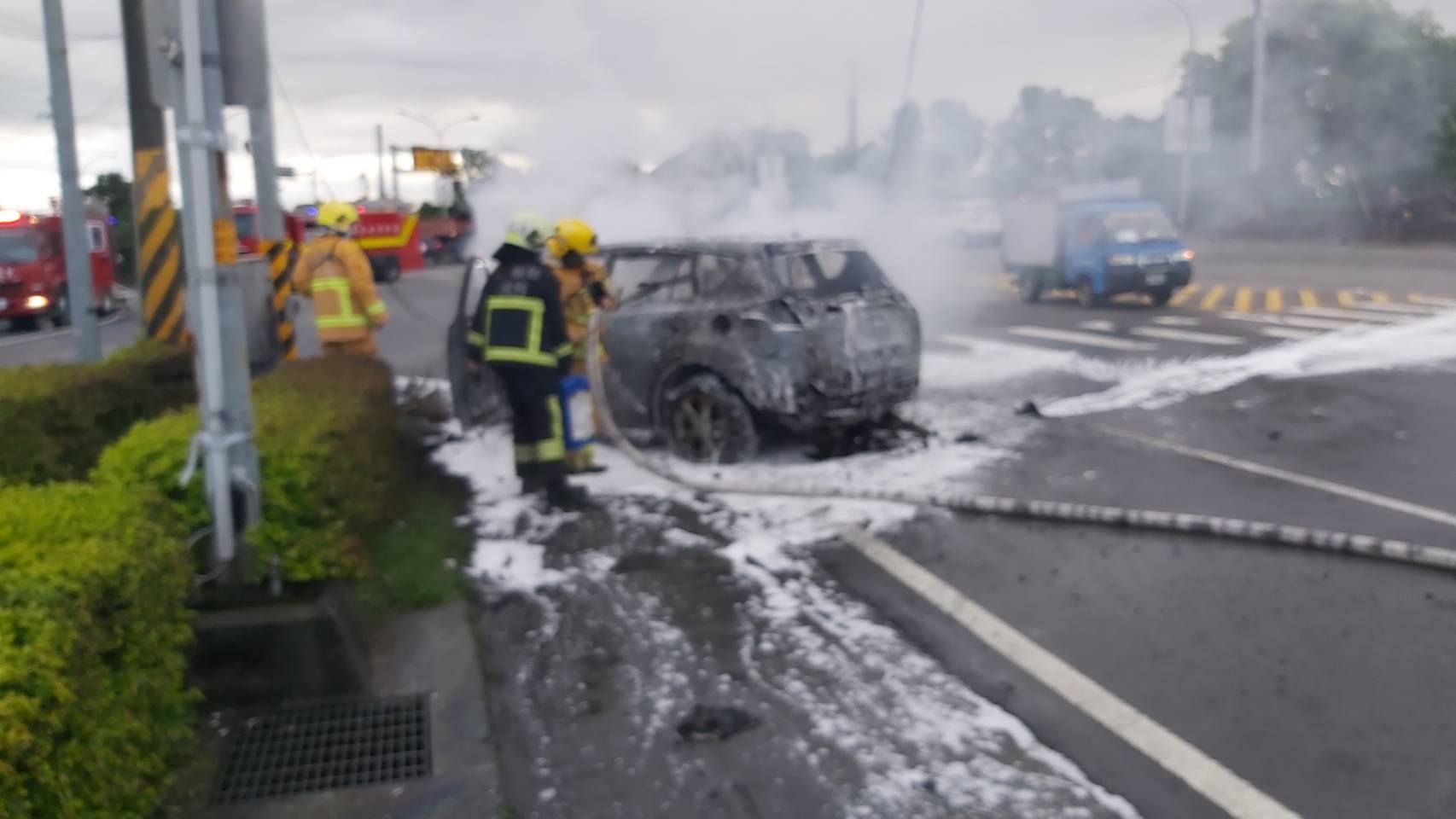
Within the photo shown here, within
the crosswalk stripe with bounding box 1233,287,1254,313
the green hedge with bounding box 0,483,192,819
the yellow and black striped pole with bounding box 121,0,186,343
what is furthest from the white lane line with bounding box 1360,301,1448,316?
the green hedge with bounding box 0,483,192,819

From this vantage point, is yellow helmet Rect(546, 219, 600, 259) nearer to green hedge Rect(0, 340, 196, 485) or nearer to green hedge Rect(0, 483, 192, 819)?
green hedge Rect(0, 340, 196, 485)

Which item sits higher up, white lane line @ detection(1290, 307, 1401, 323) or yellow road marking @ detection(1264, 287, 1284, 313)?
yellow road marking @ detection(1264, 287, 1284, 313)

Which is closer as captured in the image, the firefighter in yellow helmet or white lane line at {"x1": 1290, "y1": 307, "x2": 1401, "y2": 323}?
the firefighter in yellow helmet

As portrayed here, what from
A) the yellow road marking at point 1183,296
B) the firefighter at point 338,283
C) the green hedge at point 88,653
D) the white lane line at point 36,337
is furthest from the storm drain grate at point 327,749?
the white lane line at point 36,337

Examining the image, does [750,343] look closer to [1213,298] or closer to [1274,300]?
[1274,300]

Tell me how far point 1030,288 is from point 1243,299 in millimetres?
3533

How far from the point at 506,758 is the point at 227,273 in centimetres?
222

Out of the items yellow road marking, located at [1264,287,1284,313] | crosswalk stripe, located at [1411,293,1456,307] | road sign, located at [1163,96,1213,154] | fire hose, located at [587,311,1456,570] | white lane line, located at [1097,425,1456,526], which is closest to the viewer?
fire hose, located at [587,311,1456,570]

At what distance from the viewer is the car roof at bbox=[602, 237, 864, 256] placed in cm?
836

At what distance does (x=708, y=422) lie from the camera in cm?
841

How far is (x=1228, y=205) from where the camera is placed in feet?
124

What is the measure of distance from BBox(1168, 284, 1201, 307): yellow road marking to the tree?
2996cm

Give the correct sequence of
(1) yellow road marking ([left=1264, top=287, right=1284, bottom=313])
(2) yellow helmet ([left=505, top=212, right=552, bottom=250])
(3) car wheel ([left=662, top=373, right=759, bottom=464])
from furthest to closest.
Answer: (1) yellow road marking ([left=1264, top=287, right=1284, bottom=313]) < (3) car wheel ([left=662, top=373, right=759, bottom=464]) < (2) yellow helmet ([left=505, top=212, right=552, bottom=250])

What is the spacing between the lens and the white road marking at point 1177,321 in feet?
56.8
